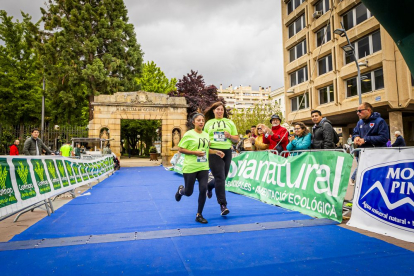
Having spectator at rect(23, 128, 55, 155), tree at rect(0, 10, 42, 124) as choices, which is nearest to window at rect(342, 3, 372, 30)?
spectator at rect(23, 128, 55, 155)

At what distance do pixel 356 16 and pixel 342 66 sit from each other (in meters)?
4.06

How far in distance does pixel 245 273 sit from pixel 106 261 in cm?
148

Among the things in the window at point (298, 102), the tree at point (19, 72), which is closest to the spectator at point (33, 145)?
the tree at point (19, 72)

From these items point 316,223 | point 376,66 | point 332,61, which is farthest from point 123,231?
point 332,61

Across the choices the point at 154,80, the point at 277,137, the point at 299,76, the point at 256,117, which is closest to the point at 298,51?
the point at 299,76

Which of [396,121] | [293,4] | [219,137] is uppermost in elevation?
[293,4]

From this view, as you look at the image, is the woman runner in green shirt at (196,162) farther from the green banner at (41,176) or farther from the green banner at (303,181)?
the green banner at (41,176)

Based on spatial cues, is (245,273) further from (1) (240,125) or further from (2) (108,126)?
(1) (240,125)

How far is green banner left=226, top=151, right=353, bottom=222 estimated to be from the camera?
4816 mm

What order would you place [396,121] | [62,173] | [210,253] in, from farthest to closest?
[396,121] < [62,173] < [210,253]

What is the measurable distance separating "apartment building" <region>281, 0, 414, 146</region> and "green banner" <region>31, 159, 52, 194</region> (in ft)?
48.9

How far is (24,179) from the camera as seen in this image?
5223 mm

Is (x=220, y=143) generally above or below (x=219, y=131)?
below

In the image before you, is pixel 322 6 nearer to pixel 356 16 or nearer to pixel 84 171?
pixel 356 16
